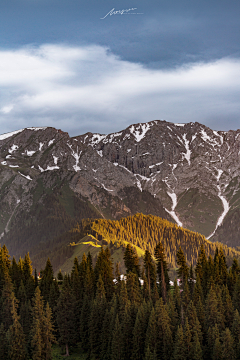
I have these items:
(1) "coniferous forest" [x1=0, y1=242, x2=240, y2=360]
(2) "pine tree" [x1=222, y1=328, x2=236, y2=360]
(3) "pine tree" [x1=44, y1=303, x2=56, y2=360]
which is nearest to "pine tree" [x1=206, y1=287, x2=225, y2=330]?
(1) "coniferous forest" [x1=0, y1=242, x2=240, y2=360]

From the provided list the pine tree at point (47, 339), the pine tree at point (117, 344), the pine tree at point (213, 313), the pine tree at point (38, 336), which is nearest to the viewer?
the pine tree at point (38, 336)

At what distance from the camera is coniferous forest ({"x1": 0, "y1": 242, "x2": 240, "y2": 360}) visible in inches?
3312

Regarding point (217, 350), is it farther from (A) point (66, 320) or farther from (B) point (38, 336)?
(A) point (66, 320)

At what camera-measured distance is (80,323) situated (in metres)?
103

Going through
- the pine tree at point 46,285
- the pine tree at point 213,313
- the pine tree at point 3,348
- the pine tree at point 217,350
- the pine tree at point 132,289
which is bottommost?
the pine tree at point 217,350

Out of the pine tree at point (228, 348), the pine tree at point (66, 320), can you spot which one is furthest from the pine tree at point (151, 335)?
the pine tree at point (66, 320)

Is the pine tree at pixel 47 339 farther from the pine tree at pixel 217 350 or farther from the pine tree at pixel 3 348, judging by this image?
the pine tree at pixel 217 350

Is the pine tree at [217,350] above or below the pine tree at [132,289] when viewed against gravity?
below

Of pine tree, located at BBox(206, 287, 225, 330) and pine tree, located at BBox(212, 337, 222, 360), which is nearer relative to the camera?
pine tree, located at BBox(212, 337, 222, 360)

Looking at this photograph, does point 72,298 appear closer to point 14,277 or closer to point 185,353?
point 14,277

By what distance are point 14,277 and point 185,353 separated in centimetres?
6071

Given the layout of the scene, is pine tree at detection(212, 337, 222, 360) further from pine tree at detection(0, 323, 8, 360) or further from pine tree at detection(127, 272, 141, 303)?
pine tree at detection(0, 323, 8, 360)

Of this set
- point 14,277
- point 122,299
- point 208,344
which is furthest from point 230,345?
point 14,277

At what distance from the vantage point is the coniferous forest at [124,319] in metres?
84.1
